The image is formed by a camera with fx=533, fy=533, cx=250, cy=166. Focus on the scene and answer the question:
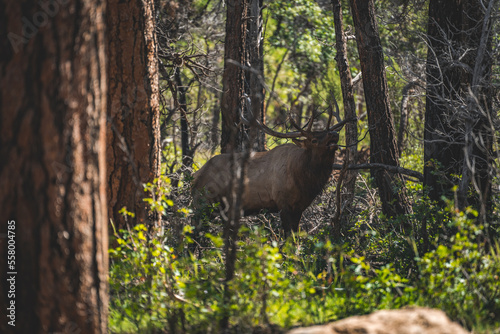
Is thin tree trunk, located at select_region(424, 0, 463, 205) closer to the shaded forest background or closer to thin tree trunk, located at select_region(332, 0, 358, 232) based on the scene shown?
the shaded forest background

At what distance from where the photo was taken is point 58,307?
10.6 ft

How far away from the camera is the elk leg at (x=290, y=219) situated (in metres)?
8.20

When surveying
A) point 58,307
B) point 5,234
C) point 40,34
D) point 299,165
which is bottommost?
point 58,307

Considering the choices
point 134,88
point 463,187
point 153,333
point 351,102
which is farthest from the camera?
point 351,102

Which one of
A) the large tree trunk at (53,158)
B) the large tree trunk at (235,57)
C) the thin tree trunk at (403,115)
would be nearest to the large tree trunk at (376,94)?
the large tree trunk at (235,57)

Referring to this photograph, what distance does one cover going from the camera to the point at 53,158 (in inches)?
122

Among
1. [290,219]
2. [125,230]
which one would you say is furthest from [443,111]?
[125,230]

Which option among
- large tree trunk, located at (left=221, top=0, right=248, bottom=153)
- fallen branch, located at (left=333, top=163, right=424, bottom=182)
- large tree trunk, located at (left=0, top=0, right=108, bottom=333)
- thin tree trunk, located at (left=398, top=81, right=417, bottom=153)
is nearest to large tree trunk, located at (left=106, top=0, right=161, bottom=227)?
large tree trunk, located at (left=0, top=0, right=108, bottom=333)

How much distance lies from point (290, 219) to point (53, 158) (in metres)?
5.47

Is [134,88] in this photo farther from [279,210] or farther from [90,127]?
[279,210]

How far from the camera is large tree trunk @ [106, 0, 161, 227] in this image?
16.5 feet

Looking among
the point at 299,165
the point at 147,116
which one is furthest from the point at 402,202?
the point at 147,116

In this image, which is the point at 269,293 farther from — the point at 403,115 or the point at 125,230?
the point at 403,115

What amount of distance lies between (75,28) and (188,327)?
2190 mm
